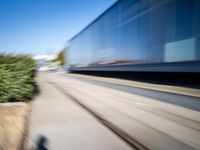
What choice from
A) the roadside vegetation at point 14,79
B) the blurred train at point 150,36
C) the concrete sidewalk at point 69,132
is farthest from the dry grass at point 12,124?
the blurred train at point 150,36

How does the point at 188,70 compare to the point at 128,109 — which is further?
the point at 188,70

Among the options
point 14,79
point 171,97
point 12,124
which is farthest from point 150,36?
point 12,124

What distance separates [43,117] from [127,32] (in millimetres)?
9072

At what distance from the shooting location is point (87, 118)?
6.31 metres

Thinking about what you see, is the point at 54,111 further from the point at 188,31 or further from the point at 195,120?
the point at 188,31

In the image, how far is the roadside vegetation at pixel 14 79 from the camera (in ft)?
26.3

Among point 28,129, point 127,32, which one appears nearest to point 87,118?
point 28,129

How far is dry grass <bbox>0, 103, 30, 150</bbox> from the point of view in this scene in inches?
168

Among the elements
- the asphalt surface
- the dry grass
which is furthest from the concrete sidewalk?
the asphalt surface

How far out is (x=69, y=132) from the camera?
5.04 metres

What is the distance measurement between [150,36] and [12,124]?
7949 mm

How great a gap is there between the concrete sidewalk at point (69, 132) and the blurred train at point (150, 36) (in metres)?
4.63

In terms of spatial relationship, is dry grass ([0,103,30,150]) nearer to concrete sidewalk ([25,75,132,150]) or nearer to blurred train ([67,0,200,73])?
concrete sidewalk ([25,75,132,150])

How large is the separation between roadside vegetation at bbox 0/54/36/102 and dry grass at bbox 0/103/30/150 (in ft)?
1.57
